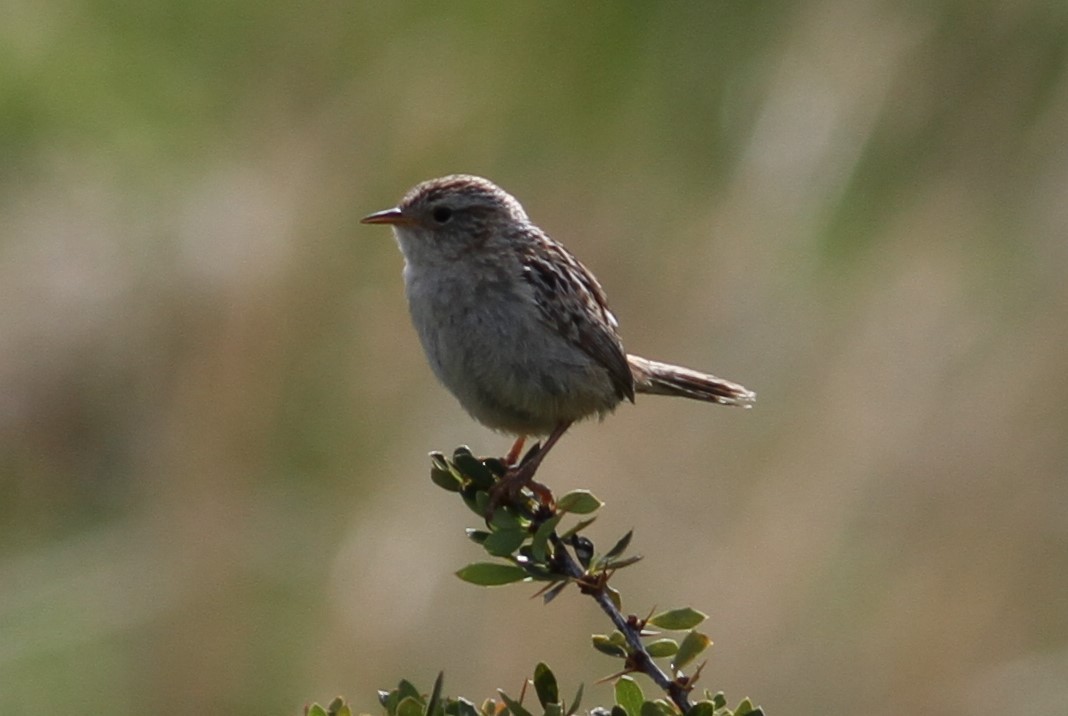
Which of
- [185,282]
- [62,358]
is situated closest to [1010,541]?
[185,282]

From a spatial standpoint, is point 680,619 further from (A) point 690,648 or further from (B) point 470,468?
(B) point 470,468

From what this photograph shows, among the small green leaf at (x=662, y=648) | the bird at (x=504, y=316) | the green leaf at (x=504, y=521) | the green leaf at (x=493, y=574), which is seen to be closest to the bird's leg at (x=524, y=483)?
the bird at (x=504, y=316)

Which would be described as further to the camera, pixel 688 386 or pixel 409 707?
pixel 688 386

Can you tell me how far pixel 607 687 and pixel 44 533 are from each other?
271cm

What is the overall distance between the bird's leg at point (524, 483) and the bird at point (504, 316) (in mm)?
21

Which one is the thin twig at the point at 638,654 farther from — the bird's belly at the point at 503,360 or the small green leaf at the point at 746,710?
the bird's belly at the point at 503,360

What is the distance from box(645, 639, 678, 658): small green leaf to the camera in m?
2.40

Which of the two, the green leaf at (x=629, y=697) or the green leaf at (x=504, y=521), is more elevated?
the green leaf at (x=504, y=521)

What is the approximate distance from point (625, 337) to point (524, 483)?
2552mm

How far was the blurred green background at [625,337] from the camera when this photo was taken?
17.7 feet

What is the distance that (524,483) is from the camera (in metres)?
3.61

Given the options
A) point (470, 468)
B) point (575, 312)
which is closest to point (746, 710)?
point (470, 468)

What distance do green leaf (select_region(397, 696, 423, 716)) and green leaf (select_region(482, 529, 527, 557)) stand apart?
41 cm

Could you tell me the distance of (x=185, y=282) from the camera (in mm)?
7160
